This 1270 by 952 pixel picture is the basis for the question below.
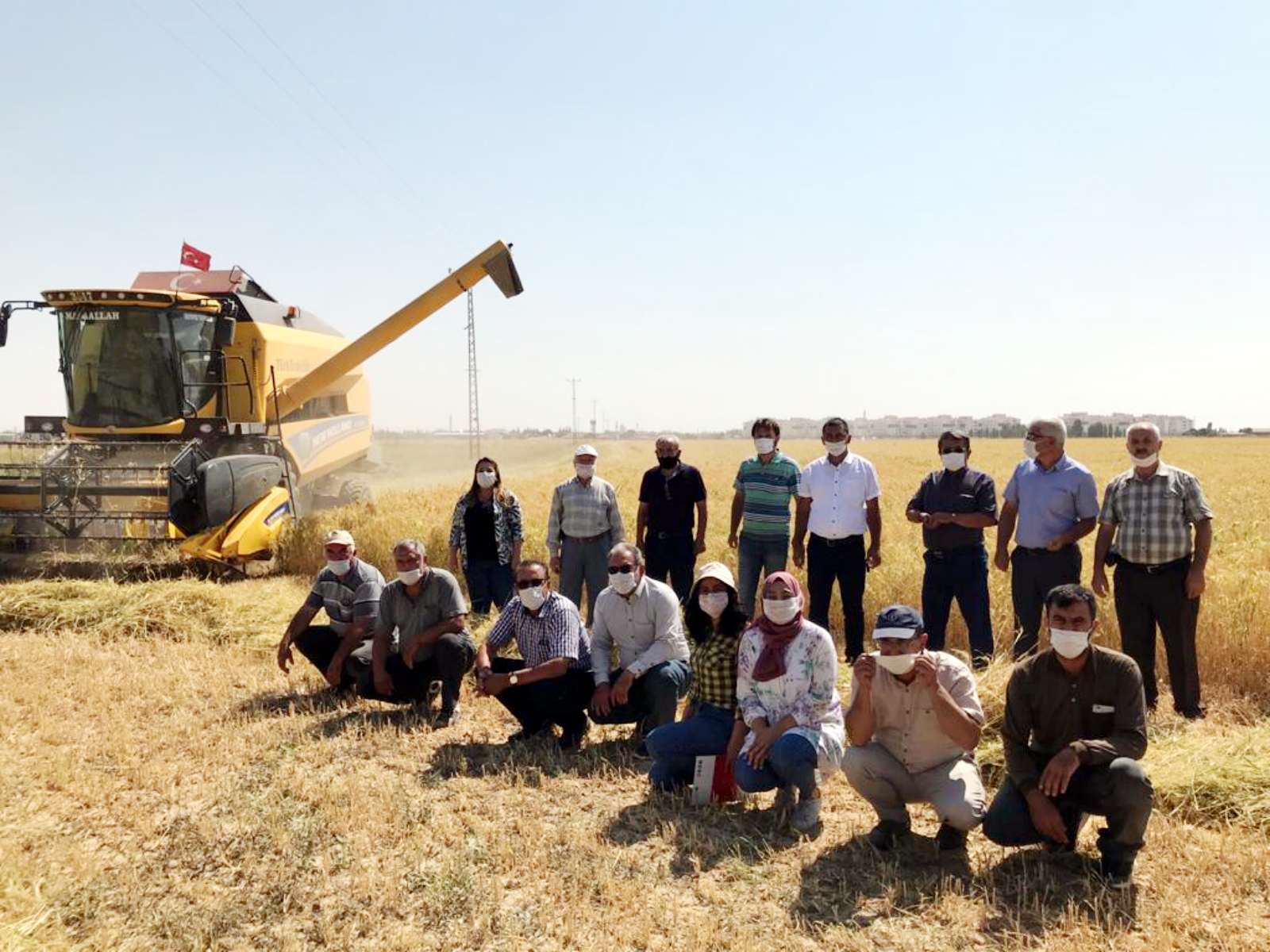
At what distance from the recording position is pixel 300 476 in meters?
14.8

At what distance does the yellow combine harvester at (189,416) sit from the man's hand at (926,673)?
28.1 ft

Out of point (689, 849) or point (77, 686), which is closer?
point (689, 849)

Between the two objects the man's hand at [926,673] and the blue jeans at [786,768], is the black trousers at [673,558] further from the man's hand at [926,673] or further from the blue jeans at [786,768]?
the man's hand at [926,673]

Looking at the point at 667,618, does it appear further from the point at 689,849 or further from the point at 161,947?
the point at 161,947

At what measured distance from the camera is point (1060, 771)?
398 centimetres

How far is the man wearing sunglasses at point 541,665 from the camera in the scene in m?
5.93

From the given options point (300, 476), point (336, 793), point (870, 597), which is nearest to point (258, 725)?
point (336, 793)

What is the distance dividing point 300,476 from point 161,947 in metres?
11.9

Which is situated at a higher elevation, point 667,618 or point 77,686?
point 667,618

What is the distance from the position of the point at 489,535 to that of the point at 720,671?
3.32 metres

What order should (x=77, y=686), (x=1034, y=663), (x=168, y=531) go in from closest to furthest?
A: (x=1034, y=663) → (x=77, y=686) → (x=168, y=531)

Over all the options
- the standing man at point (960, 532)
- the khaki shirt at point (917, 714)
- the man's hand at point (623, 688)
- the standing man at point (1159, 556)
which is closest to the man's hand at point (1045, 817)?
the khaki shirt at point (917, 714)

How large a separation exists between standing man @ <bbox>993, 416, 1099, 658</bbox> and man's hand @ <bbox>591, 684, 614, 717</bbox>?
9.58ft

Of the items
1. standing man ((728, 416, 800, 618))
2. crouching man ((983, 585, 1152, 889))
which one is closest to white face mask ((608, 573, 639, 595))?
standing man ((728, 416, 800, 618))
